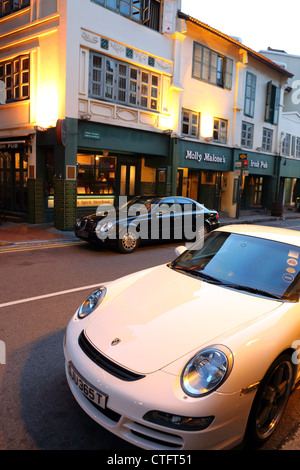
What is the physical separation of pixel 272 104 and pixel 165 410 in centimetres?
2605

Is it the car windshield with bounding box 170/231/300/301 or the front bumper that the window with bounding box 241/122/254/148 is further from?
the front bumper

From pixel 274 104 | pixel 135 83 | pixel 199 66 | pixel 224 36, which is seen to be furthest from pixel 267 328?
pixel 274 104

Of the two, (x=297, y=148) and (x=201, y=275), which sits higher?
(x=297, y=148)

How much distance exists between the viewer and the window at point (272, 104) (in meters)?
23.8

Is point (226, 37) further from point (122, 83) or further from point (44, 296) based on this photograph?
point (44, 296)

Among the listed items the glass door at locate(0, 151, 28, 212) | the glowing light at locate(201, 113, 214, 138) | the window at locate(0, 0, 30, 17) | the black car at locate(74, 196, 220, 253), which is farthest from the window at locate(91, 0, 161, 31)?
the black car at locate(74, 196, 220, 253)

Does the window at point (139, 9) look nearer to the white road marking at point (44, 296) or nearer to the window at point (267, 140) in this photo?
the window at point (267, 140)

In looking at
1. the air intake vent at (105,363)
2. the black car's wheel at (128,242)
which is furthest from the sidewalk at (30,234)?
the air intake vent at (105,363)

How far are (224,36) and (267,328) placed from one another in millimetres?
19787

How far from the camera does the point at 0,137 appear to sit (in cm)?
1564

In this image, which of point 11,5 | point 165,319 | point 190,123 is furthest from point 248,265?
point 11,5

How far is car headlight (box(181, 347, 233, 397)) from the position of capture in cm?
229

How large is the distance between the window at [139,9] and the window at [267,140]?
38.1ft

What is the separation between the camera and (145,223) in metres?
9.91
